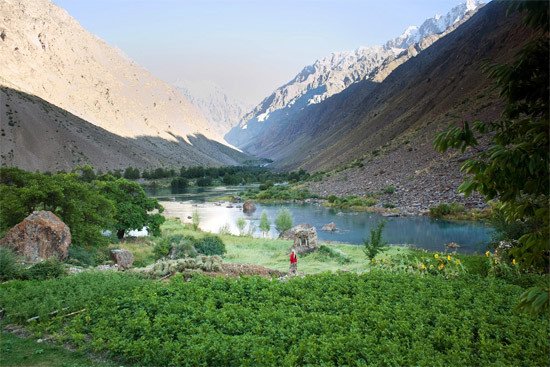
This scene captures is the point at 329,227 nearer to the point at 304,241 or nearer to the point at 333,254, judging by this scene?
the point at 304,241

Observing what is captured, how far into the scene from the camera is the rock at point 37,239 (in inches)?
816

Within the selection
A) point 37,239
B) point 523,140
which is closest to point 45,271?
point 37,239

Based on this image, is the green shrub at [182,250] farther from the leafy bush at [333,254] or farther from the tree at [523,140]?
the tree at [523,140]

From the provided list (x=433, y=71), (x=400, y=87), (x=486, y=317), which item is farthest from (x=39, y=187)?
(x=400, y=87)

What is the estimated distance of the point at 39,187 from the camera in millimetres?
24094

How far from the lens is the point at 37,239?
21.0m

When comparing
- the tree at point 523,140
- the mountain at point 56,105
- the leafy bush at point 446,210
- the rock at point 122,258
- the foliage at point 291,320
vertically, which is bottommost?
the leafy bush at point 446,210

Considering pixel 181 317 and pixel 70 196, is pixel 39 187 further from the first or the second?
pixel 181 317

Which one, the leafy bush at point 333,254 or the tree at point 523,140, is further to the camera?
the leafy bush at point 333,254

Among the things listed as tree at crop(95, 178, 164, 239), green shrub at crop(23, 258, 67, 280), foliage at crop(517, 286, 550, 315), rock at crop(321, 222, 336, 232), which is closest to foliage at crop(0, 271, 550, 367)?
green shrub at crop(23, 258, 67, 280)

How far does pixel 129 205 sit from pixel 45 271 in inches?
633

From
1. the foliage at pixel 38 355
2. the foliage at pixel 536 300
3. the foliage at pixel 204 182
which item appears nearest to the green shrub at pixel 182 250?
the foliage at pixel 38 355

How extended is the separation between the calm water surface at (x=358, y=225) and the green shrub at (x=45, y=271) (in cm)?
2685

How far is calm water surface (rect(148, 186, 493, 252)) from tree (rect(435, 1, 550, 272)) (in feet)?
106
